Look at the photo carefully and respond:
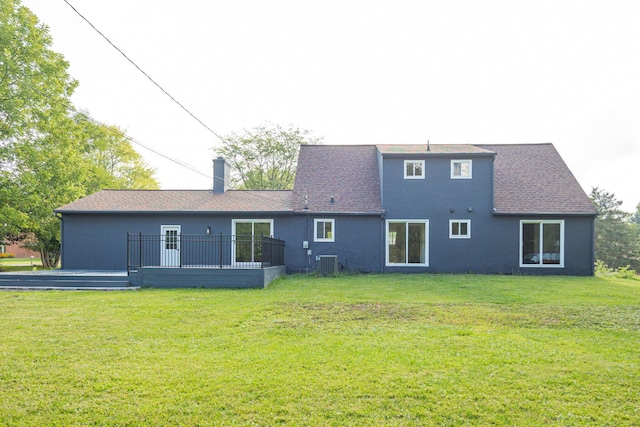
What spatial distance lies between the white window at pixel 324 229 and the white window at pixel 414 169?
3336mm

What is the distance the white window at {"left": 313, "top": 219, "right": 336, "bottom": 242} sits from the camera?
16375 mm

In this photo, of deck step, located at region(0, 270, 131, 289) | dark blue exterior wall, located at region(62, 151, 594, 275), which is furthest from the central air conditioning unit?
deck step, located at region(0, 270, 131, 289)

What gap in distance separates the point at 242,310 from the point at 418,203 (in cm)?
1006

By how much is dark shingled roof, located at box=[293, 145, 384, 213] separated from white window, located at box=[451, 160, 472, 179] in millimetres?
2931

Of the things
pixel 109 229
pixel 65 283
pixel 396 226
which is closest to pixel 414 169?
pixel 396 226

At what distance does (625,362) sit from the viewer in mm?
4781

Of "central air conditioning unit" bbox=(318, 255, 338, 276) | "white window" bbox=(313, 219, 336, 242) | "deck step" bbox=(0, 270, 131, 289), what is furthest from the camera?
"white window" bbox=(313, 219, 336, 242)

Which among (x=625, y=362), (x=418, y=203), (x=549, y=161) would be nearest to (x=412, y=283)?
(x=418, y=203)

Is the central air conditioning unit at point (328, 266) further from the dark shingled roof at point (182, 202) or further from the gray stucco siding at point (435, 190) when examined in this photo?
the gray stucco siding at point (435, 190)

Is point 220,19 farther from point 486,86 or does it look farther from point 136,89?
point 486,86

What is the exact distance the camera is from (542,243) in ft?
53.2

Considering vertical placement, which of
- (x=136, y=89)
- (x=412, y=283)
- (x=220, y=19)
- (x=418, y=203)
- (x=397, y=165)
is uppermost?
(x=220, y=19)

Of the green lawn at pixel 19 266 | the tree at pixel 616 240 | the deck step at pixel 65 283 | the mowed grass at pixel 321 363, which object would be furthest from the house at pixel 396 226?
the tree at pixel 616 240

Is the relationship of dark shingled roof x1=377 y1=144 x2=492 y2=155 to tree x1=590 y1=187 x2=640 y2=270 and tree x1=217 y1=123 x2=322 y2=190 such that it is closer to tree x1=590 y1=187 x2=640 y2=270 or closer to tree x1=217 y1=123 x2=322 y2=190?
tree x1=217 y1=123 x2=322 y2=190
